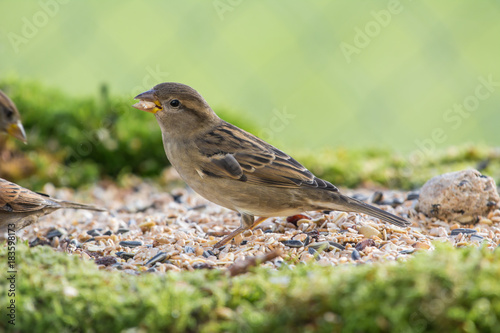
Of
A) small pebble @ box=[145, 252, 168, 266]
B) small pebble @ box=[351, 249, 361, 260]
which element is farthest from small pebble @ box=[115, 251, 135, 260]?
small pebble @ box=[351, 249, 361, 260]

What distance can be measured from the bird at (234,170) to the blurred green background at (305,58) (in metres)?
6.23

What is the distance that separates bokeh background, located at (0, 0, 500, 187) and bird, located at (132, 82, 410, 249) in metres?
6.16

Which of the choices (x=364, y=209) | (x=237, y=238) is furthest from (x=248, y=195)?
(x=364, y=209)

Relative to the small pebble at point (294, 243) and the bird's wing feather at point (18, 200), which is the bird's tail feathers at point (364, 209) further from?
the bird's wing feather at point (18, 200)

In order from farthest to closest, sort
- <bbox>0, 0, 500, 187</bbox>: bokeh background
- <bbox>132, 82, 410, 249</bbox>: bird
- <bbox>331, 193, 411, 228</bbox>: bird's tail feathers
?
<bbox>0, 0, 500, 187</bbox>: bokeh background
<bbox>132, 82, 410, 249</bbox>: bird
<bbox>331, 193, 411, 228</bbox>: bird's tail feathers

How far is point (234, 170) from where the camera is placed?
173 inches

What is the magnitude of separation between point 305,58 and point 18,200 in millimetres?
8287

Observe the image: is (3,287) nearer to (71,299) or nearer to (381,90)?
(71,299)

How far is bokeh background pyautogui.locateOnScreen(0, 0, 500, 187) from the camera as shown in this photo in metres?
11.2

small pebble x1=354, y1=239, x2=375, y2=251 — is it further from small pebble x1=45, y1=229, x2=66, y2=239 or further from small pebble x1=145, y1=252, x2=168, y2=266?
small pebble x1=45, y1=229, x2=66, y2=239

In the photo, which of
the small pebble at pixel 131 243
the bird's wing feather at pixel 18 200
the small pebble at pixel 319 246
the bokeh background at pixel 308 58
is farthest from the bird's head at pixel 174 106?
the bokeh background at pixel 308 58

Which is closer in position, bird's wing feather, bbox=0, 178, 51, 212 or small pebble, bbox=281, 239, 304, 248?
small pebble, bbox=281, 239, 304, 248

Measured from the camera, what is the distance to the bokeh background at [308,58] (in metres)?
11.2

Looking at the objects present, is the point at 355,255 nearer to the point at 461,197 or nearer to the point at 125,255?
the point at 461,197
